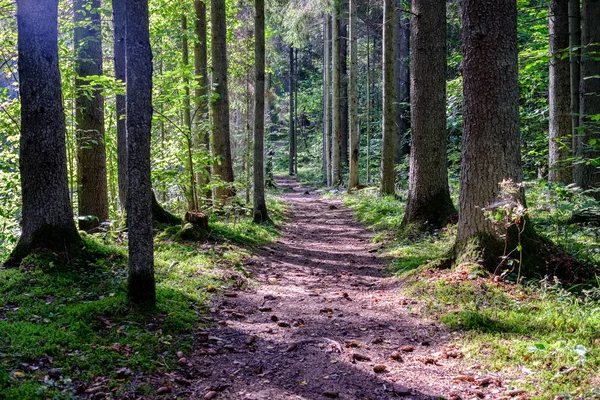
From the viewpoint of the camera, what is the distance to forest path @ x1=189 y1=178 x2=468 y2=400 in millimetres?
3604

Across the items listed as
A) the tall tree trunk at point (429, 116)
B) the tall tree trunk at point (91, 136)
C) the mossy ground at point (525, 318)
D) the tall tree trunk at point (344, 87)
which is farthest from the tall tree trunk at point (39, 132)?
the tall tree trunk at point (344, 87)

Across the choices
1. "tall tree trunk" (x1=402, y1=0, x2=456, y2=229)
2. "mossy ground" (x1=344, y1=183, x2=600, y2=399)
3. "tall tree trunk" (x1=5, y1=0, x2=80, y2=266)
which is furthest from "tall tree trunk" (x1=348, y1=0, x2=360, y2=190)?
"tall tree trunk" (x1=5, y1=0, x2=80, y2=266)

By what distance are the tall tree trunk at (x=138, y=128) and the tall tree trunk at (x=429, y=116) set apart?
6.05 m

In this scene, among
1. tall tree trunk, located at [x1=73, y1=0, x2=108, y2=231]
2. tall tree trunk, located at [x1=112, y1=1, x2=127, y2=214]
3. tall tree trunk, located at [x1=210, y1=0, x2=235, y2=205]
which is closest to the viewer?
tall tree trunk, located at [x1=112, y1=1, x2=127, y2=214]

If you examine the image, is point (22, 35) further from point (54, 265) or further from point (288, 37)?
point (288, 37)

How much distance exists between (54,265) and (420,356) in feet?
14.3

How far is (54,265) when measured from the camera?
5.29 meters

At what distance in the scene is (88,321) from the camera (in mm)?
4227

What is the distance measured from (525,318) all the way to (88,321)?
4.33m

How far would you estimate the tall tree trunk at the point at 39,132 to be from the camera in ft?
17.5

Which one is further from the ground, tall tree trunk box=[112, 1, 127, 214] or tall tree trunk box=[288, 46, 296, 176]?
tall tree trunk box=[288, 46, 296, 176]

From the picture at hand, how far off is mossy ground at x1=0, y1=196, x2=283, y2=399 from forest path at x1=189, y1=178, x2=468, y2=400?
14.9 inches

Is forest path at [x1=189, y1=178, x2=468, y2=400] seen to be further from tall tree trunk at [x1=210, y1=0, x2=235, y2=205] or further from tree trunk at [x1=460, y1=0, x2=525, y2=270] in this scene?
tall tree trunk at [x1=210, y1=0, x2=235, y2=205]

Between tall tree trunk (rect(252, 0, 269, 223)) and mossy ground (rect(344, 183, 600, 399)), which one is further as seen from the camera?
tall tree trunk (rect(252, 0, 269, 223))
